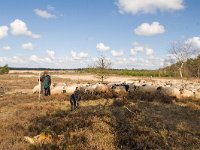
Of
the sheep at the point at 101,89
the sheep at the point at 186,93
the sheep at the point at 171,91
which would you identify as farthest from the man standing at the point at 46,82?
the sheep at the point at 186,93

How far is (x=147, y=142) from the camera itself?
11.3 meters

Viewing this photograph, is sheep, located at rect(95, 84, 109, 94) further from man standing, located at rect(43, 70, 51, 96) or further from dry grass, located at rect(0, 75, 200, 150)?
dry grass, located at rect(0, 75, 200, 150)

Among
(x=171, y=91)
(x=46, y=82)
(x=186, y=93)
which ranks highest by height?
(x=46, y=82)

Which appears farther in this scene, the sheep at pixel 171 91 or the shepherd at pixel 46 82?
the shepherd at pixel 46 82

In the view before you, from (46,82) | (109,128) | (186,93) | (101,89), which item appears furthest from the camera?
(46,82)

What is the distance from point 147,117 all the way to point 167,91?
30.5 ft

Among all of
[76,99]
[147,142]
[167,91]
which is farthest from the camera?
[167,91]

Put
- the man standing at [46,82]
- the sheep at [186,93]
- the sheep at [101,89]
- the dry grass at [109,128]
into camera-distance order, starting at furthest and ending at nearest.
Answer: the man standing at [46,82], the sheep at [101,89], the sheep at [186,93], the dry grass at [109,128]

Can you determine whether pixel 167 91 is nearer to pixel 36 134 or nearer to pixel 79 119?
pixel 79 119

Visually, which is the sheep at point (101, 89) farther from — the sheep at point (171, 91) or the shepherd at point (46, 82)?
the sheep at point (171, 91)

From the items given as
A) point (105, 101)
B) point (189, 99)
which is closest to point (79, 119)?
point (105, 101)

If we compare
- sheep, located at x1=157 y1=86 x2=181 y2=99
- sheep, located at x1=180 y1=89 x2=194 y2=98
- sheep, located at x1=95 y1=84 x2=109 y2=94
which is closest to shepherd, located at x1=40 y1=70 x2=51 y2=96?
sheep, located at x1=95 y1=84 x2=109 y2=94

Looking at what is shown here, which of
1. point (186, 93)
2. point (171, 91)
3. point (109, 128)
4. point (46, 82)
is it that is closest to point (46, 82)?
point (46, 82)

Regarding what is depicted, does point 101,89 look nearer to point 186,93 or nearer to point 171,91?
point 171,91
